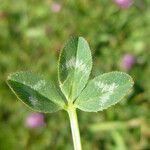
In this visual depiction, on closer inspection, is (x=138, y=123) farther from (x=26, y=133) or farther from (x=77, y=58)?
(x=77, y=58)

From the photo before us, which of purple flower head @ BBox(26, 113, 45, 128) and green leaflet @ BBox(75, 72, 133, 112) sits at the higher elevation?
purple flower head @ BBox(26, 113, 45, 128)

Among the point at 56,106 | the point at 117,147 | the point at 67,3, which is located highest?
the point at 67,3

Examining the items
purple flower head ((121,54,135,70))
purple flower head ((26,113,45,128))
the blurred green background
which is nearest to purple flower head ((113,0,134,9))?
the blurred green background

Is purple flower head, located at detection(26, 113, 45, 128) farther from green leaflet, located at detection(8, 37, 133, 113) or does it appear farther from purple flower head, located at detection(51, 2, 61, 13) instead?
green leaflet, located at detection(8, 37, 133, 113)

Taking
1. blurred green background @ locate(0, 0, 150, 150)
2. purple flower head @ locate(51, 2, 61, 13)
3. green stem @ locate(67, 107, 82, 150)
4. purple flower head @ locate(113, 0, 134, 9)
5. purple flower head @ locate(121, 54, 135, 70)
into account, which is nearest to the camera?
green stem @ locate(67, 107, 82, 150)

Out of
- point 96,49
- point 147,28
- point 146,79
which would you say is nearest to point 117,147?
point 146,79

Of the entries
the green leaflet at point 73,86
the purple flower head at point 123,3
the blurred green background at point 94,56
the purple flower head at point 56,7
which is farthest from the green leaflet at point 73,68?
the purple flower head at point 56,7

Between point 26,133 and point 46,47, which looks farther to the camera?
point 46,47
